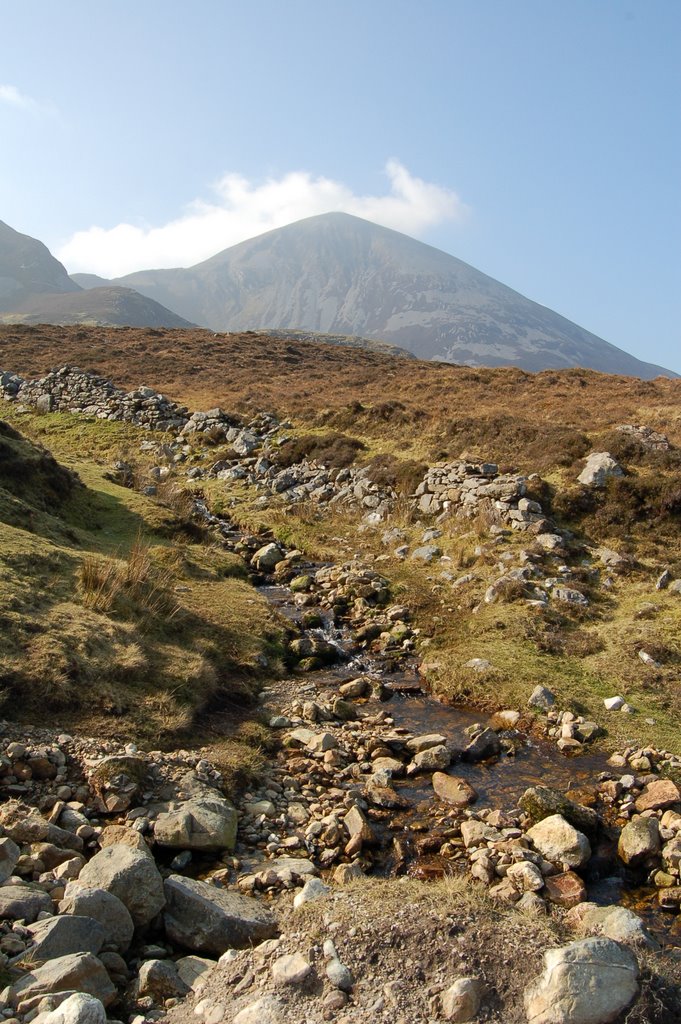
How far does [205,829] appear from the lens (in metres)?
8.27

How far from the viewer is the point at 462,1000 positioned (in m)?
5.23

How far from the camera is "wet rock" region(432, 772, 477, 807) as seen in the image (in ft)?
32.1

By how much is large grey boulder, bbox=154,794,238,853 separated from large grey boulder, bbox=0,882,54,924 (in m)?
1.76

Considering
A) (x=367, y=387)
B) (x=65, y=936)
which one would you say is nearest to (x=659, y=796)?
(x=65, y=936)

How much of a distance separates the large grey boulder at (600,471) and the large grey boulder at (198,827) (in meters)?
15.8

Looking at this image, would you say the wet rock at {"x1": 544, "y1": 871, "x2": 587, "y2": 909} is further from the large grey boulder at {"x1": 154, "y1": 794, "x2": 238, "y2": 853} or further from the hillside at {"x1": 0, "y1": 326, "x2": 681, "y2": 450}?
the hillside at {"x1": 0, "y1": 326, "x2": 681, "y2": 450}

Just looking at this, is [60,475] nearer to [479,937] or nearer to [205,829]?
[205,829]

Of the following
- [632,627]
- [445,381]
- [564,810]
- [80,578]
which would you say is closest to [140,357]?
[445,381]

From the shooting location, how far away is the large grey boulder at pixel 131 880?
6.73 m

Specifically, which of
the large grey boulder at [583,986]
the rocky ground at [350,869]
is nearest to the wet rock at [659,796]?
the rocky ground at [350,869]

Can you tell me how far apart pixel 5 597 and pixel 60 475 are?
9.18 metres

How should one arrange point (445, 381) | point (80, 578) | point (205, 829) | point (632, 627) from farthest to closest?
point (445, 381) → point (632, 627) → point (80, 578) → point (205, 829)

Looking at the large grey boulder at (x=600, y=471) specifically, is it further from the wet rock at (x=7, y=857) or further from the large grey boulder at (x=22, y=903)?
the large grey boulder at (x=22, y=903)

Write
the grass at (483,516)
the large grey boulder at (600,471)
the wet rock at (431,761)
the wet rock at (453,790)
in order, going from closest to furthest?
1. the wet rock at (453,790)
2. the wet rock at (431,761)
3. the grass at (483,516)
4. the large grey boulder at (600,471)
